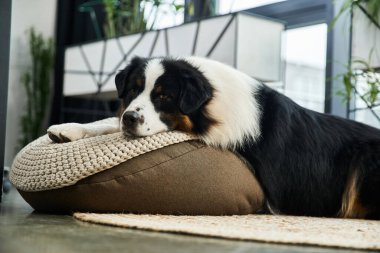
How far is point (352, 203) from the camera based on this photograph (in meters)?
2.26

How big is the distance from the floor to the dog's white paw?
0.55 meters

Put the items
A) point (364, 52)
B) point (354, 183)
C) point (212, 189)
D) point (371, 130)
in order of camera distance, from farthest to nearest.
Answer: point (364, 52), point (371, 130), point (354, 183), point (212, 189)

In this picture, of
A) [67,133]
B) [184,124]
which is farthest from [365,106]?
[67,133]

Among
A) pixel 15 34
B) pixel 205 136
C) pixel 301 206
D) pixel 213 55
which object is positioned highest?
pixel 15 34

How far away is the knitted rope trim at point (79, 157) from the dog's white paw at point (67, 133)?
0.17 ft

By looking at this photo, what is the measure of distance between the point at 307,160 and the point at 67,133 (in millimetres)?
940

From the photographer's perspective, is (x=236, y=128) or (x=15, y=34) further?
(x=15, y=34)

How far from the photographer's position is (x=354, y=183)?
2.27 metres

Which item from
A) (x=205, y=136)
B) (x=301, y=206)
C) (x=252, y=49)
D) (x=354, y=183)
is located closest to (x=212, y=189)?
(x=205, y=136)

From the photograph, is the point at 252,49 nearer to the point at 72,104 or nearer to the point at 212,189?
the point at 212,189

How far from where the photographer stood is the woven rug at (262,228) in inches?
57.3

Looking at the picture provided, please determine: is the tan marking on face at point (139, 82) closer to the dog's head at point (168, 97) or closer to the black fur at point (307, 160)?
the dog's head at point (168, 97)

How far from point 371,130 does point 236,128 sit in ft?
2.03

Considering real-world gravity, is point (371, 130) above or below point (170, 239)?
above
